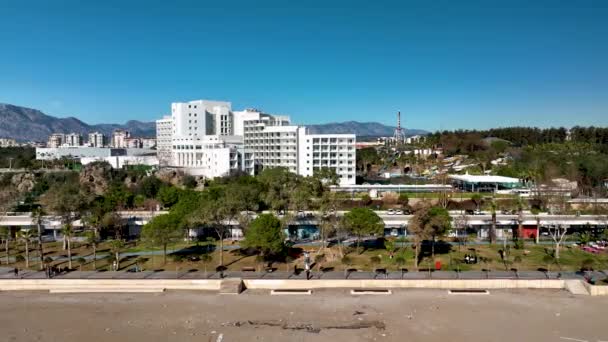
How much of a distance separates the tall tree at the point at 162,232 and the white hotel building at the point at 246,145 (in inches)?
1885

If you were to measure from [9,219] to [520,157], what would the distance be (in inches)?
3399

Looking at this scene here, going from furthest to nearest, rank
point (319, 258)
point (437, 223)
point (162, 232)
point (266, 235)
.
Result: 1. point (319, 258)
2. point (162, 232)
3. point (437, 223)
4. point (266, 235)

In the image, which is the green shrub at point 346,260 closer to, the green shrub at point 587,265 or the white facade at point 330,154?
the green shrub at point 587,265

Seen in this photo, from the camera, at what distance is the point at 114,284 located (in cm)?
2714

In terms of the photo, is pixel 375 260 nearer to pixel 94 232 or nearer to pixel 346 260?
pixel 346 260

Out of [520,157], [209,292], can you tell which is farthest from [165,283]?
[520,157]

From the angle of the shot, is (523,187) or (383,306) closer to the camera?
(383,306)

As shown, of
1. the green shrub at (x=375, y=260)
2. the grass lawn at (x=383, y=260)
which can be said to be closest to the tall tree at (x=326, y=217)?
the grass lawn at (x=383, y=260)

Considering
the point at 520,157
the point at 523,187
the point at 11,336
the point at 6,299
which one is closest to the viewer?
the point at 11,336

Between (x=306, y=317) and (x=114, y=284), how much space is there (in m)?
12.0

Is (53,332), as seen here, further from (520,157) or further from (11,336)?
(520,157)

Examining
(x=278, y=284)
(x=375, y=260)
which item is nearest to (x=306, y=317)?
(x=278, y=284)

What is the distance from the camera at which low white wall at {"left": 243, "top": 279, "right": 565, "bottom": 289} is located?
2652 cm

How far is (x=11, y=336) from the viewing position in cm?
2070
